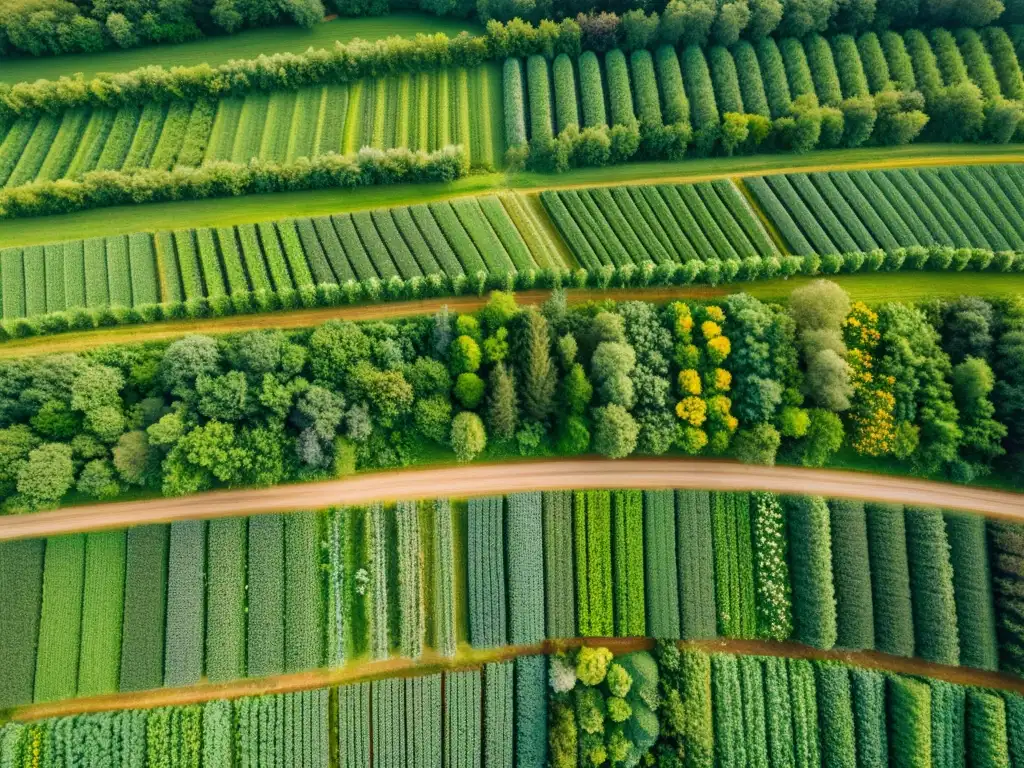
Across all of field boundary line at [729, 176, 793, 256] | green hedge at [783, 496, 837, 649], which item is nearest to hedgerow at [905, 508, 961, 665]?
green hedge at [783, 496, 837, 649]

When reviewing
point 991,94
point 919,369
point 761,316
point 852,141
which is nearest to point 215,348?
point 761,316

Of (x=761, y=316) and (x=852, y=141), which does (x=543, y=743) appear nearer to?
(x=761, y=316)

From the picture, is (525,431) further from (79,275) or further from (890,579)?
(79,275)

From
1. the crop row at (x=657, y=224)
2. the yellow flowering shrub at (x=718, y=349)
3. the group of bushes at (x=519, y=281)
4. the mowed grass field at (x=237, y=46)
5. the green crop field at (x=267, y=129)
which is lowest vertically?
the yellow flowering shrub at (x=718, y=349)

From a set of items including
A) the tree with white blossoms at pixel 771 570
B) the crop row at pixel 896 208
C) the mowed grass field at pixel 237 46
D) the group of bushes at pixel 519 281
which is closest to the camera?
the tree with white blossoms at pixel 771 570

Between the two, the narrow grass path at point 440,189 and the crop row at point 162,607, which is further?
the narrow grass path at point 440,189

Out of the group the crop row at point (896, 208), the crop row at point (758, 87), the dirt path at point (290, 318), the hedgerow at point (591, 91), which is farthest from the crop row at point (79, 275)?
Answer: the crop row at point (896, 208)

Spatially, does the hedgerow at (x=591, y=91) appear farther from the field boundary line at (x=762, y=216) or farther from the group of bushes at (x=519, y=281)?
the group of bushes at (x=519, y=281)
